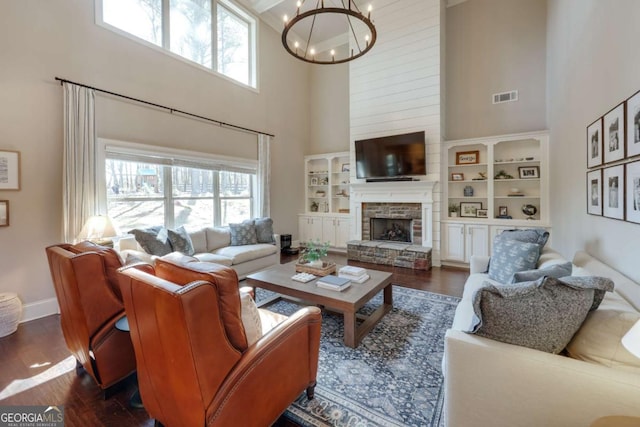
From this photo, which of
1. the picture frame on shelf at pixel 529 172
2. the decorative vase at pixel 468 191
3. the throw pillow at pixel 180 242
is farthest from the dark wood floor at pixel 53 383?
the picture frame on shelf at pixel 529 172

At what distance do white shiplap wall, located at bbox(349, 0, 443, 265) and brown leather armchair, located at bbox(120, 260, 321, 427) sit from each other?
448cm

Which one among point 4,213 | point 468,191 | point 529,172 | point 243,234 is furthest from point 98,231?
point 529,172

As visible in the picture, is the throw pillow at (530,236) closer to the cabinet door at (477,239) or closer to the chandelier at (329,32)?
the cabinet door at (477,239)

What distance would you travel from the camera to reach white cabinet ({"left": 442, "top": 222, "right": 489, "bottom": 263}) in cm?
483

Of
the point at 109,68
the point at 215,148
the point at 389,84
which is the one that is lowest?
the point at 215,148

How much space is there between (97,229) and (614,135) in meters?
4.96

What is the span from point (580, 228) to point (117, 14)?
20.5 feet

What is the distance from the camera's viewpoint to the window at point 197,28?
A: 383cm

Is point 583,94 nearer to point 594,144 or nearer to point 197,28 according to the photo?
point 594,144

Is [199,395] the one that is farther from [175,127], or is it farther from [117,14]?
[117,14]

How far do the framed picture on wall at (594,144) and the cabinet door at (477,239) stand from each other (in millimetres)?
2192

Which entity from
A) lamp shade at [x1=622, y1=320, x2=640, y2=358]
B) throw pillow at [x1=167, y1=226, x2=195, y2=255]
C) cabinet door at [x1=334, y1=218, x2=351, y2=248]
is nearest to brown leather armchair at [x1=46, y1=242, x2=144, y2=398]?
throw pillow at [x1=167, y1=226, x2=195, y2=255]

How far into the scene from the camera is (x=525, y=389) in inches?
45.5

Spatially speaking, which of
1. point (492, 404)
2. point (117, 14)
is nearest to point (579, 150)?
point (492, 404)
